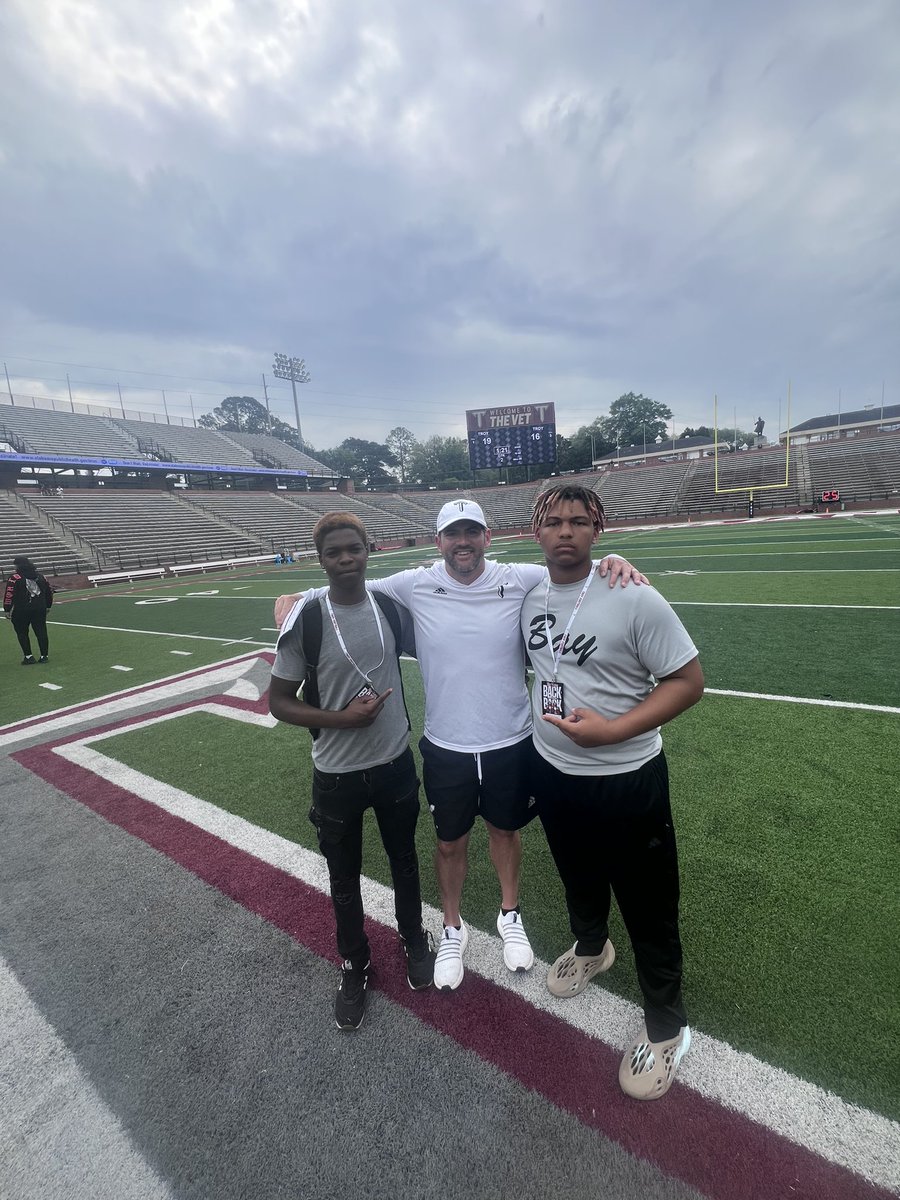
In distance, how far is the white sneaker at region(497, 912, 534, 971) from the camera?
8.04ft

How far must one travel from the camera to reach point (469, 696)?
2.40 m

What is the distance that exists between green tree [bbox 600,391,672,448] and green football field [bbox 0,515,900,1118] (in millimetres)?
89768

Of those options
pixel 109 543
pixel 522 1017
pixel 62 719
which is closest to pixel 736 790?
pixel 522 1017

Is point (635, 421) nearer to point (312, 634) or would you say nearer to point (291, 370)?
point (291, 370)

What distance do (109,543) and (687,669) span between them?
35.7 meters

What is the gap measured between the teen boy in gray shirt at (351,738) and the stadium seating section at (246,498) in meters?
30.3

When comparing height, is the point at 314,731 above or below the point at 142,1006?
above

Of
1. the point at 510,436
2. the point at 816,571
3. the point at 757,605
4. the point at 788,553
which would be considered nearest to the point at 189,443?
the point at 510,436

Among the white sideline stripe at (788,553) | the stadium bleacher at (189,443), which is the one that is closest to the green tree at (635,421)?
the stadium bleacher at (189,443)

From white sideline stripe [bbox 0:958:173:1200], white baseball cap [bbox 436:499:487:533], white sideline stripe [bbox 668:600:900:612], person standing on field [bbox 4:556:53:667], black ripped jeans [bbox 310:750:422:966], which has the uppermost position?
white baseball cap [bbox 436:499:487:533]

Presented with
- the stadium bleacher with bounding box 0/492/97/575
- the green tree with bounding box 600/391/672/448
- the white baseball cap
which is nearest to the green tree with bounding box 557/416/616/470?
the green tree with bounding box 600/391/672/448

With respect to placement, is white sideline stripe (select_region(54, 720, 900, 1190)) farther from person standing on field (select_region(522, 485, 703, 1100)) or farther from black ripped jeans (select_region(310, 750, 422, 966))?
black ripped jeans (select_region(310, 750, 422, 966))

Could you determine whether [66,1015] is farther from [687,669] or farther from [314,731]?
[687,669]

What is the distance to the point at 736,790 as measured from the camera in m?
3.78
